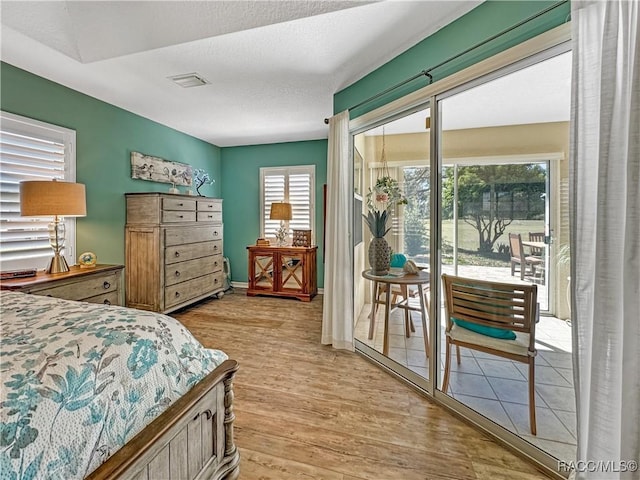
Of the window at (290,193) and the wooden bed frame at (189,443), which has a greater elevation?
the window at (290,193)

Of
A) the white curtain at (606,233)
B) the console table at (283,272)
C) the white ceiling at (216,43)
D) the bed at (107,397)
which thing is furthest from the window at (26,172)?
the white curtain at (606,233)

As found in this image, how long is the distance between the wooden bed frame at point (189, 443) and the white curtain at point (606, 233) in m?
1.43

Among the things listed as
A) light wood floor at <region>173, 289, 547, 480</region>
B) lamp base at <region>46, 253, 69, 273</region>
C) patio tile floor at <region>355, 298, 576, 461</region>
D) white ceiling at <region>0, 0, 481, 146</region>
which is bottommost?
light wood floor at <region>173, 289, 547, 480</region>

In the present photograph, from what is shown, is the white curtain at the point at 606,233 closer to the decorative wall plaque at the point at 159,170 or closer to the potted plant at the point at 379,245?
the potted plant at the point at 379,245

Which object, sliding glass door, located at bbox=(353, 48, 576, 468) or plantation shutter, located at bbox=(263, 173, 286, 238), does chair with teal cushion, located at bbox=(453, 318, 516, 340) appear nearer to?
sliding glass door, located at bbox=(353, 48, 576, 468)

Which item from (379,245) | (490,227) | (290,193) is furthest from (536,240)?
(290,193)

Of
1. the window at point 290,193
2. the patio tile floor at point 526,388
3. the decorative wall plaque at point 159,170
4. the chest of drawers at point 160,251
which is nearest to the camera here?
the patio tile floor at point 526,388

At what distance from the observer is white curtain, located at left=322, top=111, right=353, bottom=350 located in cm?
279

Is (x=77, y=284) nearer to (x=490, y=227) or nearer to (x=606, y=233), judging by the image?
(x=490, y=227)

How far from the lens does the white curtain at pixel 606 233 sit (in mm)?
964

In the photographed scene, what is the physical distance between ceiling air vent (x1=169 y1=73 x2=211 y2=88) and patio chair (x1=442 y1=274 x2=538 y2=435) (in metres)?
2.73

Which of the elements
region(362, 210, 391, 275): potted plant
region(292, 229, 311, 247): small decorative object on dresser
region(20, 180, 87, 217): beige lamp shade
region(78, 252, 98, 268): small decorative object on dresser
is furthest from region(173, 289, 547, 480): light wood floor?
region(292, 229, 311, 247): small decorative object on dresser

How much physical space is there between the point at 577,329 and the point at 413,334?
1448mm

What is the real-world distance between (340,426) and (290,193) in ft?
12.5
